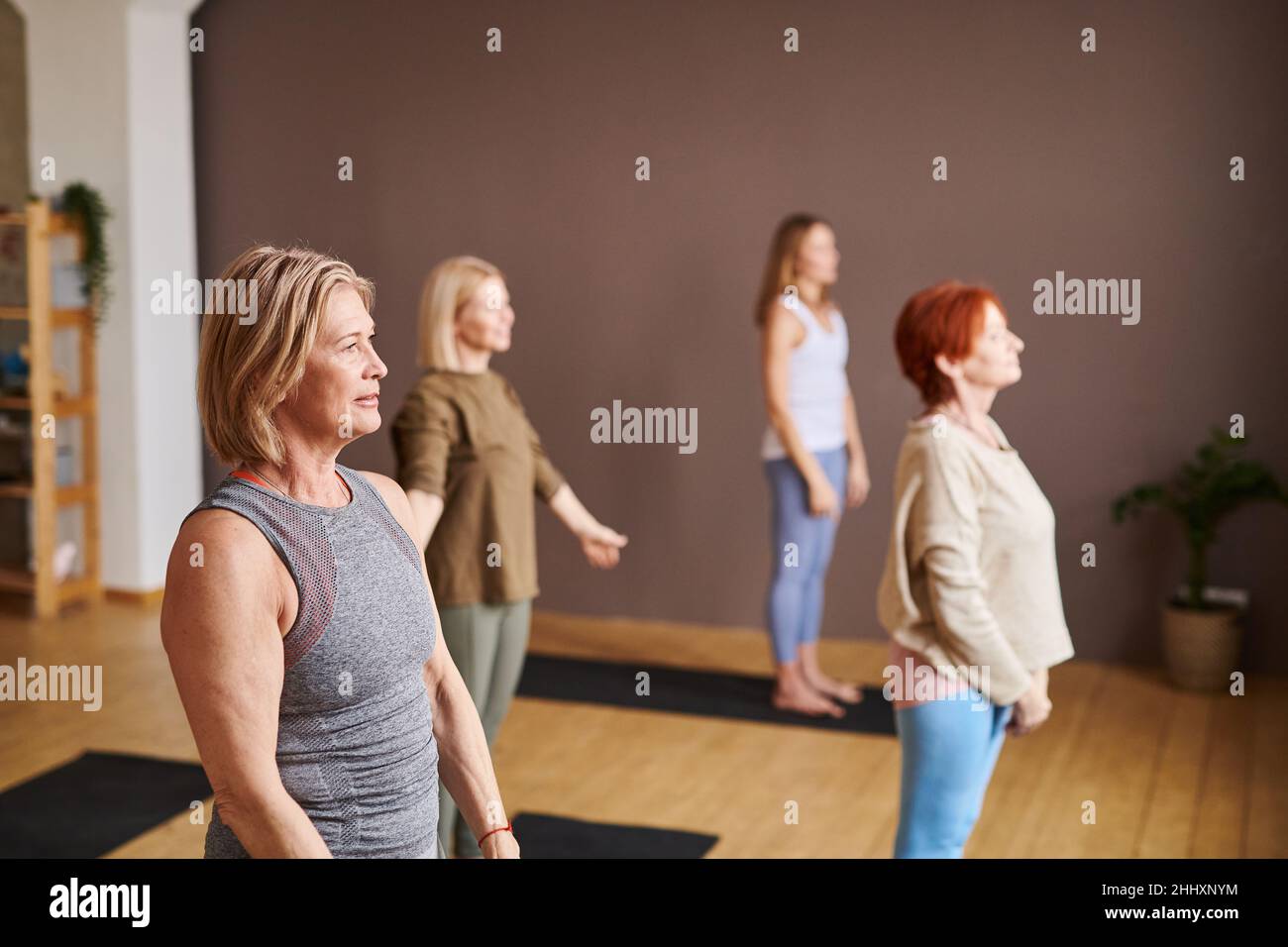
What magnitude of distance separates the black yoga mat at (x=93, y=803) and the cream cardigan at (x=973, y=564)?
2283 millimetres

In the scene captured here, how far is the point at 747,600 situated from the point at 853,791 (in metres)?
1.91

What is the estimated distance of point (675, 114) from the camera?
584cm

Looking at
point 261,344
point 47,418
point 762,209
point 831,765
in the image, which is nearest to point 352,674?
point 261,344

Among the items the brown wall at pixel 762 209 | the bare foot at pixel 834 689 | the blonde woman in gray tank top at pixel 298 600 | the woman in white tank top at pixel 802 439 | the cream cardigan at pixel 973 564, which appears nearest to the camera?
the blonde woman in gray tank top at pixel 298 600

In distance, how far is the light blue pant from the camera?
2537 mm

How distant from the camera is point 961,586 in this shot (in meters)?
2.49

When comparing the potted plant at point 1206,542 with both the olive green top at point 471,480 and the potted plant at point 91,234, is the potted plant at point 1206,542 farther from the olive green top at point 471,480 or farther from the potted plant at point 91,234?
the potted plant at point 91,234

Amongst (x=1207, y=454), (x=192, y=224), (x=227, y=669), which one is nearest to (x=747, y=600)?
(x=1207, y=454)

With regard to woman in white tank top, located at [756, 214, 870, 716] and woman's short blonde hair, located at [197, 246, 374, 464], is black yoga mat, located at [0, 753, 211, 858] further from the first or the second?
woman's short blonde hair, located at [197, 246, 374, 464]

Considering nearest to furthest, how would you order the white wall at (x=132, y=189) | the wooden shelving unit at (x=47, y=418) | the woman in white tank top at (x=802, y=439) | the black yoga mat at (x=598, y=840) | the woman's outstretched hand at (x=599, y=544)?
the woman's outstretched hand at (x=599, y=544) → the black yoga mat at (x=598, y=840) → the woman in white tank top at (x=802, y=439) → the wooden shelving unit at (x=47, y=418) → the white wall at (x=132, y=189)

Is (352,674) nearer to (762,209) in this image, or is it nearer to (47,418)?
(762,209)

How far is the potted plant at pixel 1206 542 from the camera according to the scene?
5.15m

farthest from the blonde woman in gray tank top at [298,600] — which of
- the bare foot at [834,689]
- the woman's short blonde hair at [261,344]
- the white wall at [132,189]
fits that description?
the white wall at [132,189]
